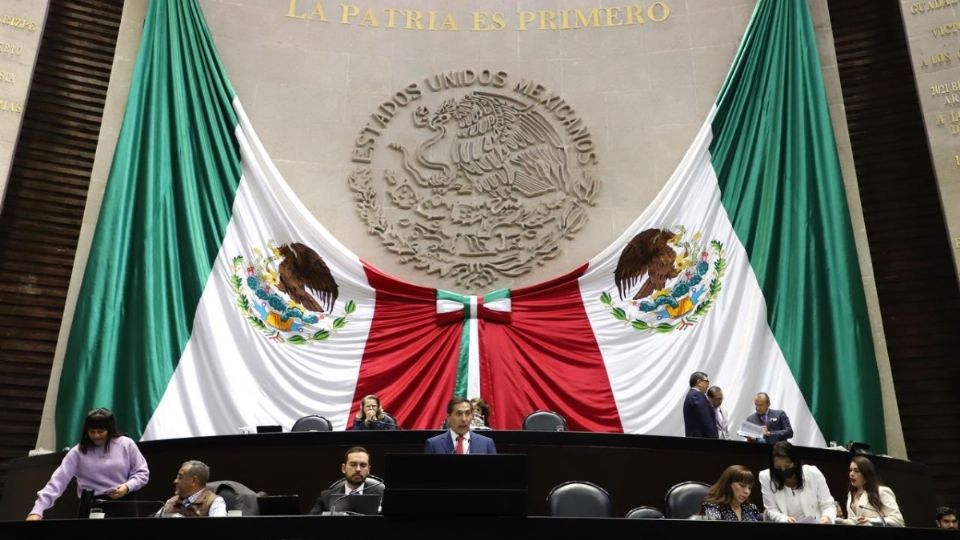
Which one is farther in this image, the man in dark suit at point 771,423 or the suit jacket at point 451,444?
the man in dark suit at point 771,423

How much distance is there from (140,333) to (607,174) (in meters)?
5.06

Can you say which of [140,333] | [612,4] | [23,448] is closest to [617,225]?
[612,4]

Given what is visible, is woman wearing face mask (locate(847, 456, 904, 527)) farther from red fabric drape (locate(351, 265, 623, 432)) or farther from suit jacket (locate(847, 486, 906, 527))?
red fabric drape (locate(351, 265, 623, 432))

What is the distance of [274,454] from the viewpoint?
6398mm

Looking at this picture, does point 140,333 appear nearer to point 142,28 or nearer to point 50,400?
point 50,400

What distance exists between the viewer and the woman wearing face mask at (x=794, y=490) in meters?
5.32

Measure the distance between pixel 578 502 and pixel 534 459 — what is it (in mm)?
1322

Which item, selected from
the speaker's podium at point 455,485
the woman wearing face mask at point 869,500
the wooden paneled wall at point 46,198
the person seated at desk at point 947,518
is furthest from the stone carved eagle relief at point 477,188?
the speaker's podium at point 455,485

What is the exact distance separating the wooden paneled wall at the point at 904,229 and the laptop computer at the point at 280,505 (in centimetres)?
631

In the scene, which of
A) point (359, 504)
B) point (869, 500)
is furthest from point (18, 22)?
point (869, 500)

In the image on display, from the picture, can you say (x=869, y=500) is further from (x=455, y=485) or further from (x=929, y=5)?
(x=929, y=5)

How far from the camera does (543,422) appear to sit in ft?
25.2

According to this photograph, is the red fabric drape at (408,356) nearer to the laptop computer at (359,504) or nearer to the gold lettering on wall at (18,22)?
the gold lettering on wall at (18,22)

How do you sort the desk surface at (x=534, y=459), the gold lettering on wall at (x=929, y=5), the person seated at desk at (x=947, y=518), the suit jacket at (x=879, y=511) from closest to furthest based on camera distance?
1. the suit jacket at (x=879, y=511)
2. the desk surface at (x=534, y=459)
3. the person seated at desk at (x=947, y=518)
4. the gold lettering on wall at (x=929, y=5)
